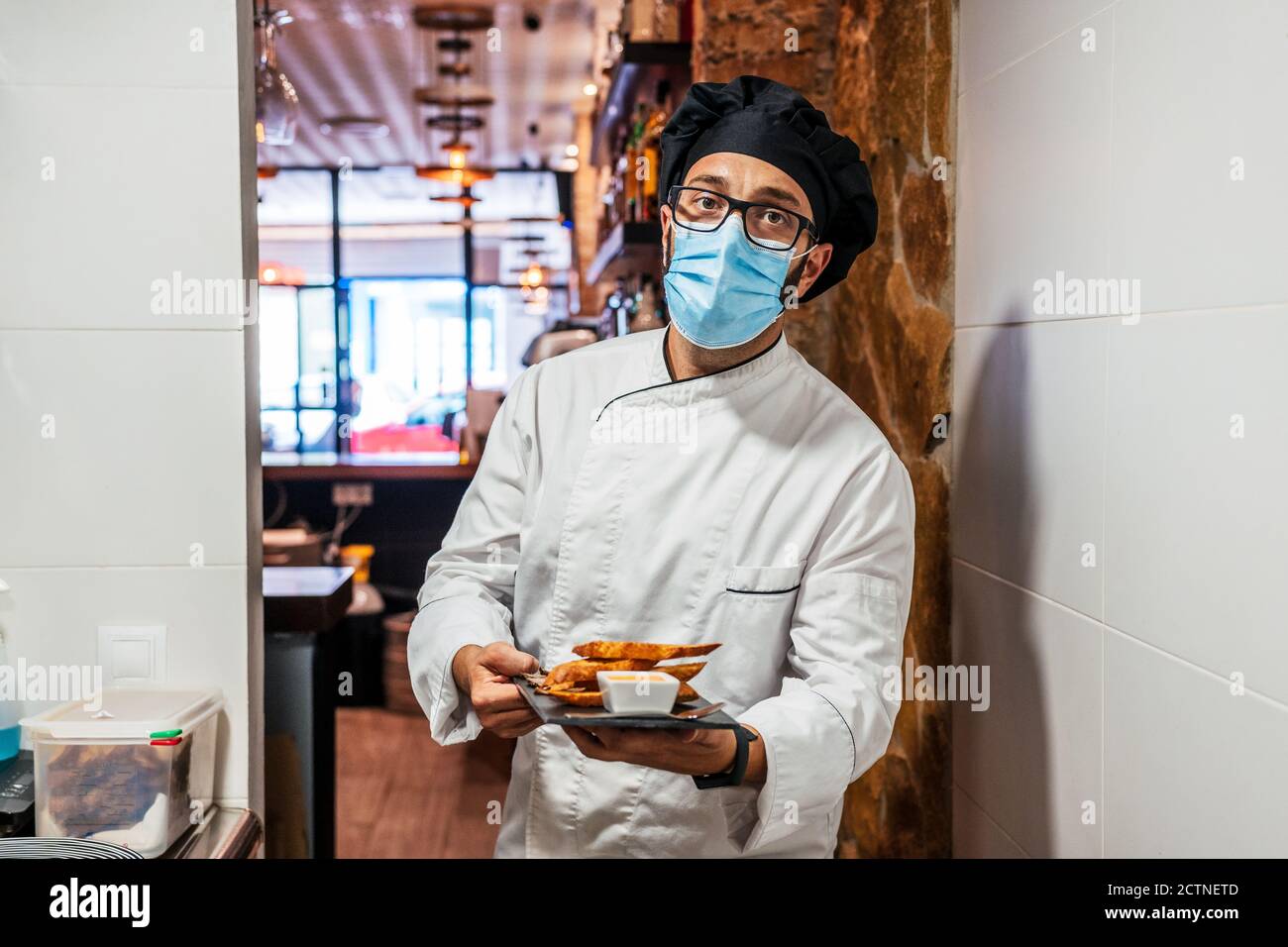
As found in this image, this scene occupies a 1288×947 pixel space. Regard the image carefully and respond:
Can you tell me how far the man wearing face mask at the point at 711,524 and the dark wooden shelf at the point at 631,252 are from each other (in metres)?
1.21

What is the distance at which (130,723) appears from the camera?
129cm

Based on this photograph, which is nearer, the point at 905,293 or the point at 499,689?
the point at 499,689

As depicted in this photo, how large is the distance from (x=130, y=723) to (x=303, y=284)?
32.1 ft

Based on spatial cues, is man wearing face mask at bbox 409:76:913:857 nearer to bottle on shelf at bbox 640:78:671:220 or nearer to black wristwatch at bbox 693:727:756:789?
black wristwatch at bbox 693:727:756:789

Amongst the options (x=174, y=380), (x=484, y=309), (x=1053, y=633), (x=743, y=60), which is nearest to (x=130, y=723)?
(x=174, y=380)

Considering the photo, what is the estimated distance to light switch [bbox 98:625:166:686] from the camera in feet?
4.70

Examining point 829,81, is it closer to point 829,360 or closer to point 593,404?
point 829,360

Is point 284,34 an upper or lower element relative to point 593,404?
upper

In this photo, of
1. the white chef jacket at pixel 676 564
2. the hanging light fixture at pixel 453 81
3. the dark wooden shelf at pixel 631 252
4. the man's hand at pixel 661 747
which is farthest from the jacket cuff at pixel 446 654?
the hanging light fixture at pixel 453 81

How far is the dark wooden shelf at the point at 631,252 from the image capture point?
2.71 metres

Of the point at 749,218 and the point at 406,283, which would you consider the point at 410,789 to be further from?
the point at 406,283

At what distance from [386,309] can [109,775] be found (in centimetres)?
1121

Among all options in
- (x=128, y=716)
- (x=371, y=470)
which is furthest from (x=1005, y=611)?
(x=371, y=470)

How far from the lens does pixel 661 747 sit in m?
1.14
